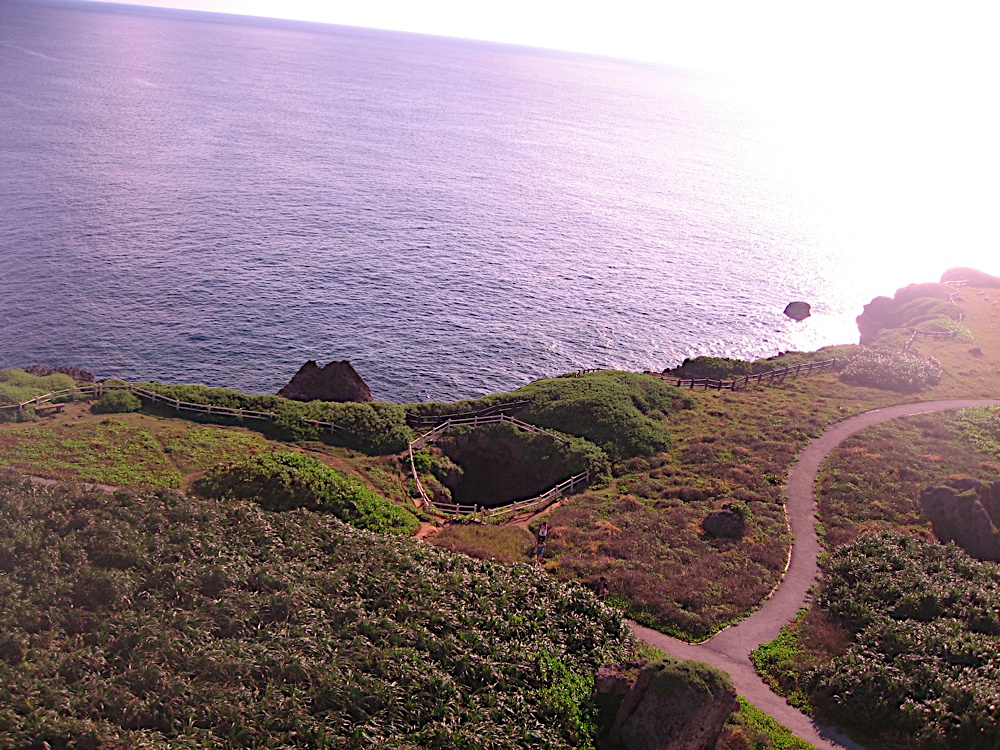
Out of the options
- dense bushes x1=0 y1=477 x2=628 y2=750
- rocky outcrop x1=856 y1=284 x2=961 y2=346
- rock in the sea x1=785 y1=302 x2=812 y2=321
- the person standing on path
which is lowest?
the person standing on path

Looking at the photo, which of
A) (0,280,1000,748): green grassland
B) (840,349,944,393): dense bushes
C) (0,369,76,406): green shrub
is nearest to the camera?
(0,280,1000,748): green grassland

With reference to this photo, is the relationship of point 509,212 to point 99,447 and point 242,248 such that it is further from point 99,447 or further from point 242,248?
point 99,447

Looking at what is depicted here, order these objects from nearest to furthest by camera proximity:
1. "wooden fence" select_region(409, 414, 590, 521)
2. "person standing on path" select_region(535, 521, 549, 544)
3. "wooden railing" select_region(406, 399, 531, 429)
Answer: "person standing on path" select_region(535, 521, 549, 544), "wooden fence" select_region(409, 414, 590, 521), "wooden railing" select_region(406, 399, 531, 429)

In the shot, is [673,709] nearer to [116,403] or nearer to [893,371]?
[116,403]

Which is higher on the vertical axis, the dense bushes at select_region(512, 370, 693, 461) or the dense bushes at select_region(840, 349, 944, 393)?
the dense bushes at select_region(840, 349, 944, 393)

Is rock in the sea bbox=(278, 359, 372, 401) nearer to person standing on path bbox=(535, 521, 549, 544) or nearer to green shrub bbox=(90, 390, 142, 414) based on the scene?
green shrub bbox=(90, 390, 142, 414)

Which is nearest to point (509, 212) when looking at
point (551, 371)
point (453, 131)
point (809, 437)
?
point (551, 371)

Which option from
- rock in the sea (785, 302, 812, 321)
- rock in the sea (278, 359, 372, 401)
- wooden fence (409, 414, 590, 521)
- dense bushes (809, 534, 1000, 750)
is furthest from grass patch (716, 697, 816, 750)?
rock in the sea (785, 302, 812, 321)
